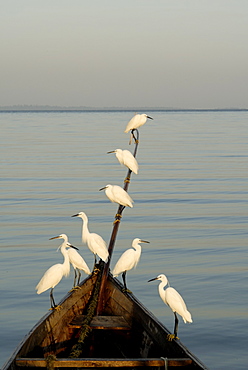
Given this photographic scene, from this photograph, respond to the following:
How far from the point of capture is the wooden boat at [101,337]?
298 inches

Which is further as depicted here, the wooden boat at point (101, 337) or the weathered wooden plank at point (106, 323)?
the weathered wooden plank at point (106, 323)

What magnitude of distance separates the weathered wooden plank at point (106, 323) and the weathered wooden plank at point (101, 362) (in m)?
2.39

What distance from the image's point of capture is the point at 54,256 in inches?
717

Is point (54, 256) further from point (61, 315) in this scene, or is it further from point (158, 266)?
point (61, 315)

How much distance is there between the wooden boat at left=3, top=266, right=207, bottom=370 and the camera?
7570mm

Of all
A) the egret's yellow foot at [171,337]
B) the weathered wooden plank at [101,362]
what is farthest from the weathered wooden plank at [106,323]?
the weathered wooden plank at [101,362]

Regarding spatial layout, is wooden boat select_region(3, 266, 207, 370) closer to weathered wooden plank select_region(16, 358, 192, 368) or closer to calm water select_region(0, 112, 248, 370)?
weathered wooden plank select_region(16, 358, 192, 368)

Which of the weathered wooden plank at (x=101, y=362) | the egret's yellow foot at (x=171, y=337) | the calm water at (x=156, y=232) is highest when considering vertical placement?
the calm water at (x=156, y=232)

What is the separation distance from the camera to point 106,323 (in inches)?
402

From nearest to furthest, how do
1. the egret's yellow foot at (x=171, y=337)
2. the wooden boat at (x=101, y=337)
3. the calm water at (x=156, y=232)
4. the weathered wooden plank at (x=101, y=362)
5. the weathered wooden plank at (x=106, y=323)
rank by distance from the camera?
the weathered wooden plank at (x=101, y=362), the wooden boat at (x=101, y=337), the egret's yellow foot at (x=171, y=337), the weathered wooden plank at (x=106, y=323), the calm water at (x=156, y=232)

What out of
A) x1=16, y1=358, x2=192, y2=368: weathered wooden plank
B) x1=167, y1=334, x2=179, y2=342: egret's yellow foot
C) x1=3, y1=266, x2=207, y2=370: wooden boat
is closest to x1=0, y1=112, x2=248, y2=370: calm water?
x1=3, y1=266, x2=207, y2=370: wooden boat

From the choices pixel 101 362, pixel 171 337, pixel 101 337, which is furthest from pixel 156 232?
pixel 101 362

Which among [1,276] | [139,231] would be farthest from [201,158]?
[1,276]

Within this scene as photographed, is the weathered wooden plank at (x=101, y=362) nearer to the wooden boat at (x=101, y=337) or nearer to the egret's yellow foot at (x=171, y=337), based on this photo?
the wooden boat at (x=101, y=337)
